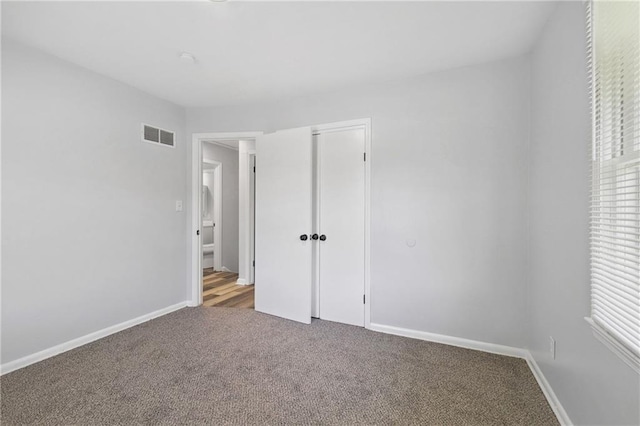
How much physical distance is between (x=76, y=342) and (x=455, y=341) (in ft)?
10.7

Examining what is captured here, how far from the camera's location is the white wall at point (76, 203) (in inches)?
85.3

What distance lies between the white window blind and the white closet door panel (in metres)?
1.82

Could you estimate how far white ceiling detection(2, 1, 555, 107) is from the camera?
181cm

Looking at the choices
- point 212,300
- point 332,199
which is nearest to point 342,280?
point 332,199

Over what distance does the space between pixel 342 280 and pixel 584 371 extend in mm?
1958

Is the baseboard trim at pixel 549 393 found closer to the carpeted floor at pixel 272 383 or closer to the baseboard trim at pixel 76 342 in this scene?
the carpeted floor at pixel 272 383

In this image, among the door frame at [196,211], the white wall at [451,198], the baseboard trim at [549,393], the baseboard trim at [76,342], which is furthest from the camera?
the door frame at [196,211]

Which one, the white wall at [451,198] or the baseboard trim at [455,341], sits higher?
the white wall at [451,198]

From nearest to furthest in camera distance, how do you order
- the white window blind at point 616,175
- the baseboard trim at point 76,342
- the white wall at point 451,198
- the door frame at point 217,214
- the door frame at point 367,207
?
the white window blind at point 616,175 < the baseboard trim at point 76,342 < the white wall at point 451,198 < the door frame at point 367,207 < the door frame at point 217,214

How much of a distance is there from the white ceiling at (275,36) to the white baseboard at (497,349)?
7.63ft

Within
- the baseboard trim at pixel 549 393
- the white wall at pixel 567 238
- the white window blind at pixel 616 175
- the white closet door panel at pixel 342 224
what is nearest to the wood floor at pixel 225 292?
the white closet door panel at pixel 342 224

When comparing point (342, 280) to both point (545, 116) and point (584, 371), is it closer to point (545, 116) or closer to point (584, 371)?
point (584, 371)

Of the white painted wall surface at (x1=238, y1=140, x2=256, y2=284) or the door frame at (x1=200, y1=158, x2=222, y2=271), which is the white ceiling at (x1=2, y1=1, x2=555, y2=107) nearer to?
the white painted wall surface at (x1=238, y1=140, x2=256, y2=284)

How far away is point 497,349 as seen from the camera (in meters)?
2.42
